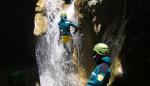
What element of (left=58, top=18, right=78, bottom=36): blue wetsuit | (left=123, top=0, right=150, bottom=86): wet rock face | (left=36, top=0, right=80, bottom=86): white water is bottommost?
(left=36, top=0, right=80, bottom=86): white water

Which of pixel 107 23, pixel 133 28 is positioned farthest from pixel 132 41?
pixel 107 23

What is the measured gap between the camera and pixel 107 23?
1332 cm

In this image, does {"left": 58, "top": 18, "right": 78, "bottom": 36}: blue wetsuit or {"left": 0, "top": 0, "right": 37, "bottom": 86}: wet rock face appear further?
{"left": 0, "top": 0, "right": 37, "bottom": 86}: wet rock face

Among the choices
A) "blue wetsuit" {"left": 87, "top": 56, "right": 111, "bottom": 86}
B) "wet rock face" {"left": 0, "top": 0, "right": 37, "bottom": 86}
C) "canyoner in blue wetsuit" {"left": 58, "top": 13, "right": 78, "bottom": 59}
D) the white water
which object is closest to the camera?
"blue wetsuit" {"left": 87, "top": 56, "right": 111, "bottom": 86}

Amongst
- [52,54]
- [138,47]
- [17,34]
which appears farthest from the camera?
[52,54]

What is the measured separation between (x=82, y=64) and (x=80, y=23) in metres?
1.82

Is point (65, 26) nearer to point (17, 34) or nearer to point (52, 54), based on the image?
point (17, 34)

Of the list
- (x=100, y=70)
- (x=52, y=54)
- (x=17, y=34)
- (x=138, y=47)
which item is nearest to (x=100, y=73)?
(x=100, y=70)

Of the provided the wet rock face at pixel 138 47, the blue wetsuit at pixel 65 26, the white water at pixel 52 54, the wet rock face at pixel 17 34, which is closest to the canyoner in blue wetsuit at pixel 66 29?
the blue wetsuit at pixel 65 26

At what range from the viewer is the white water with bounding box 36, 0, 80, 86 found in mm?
18578

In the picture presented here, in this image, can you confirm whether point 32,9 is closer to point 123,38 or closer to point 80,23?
point 80,23

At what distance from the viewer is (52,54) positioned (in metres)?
19.6

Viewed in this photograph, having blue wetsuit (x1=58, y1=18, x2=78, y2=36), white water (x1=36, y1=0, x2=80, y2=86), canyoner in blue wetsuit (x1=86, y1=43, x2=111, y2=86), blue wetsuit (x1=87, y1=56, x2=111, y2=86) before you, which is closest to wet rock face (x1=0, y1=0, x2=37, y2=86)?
white water (x1=36, y1=0, x2=80, y2=86)

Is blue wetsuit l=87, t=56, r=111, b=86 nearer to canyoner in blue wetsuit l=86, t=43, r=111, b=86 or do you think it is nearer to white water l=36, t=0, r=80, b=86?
canyoner in blue wetsuit l=86, t=43, r=111, b=86
